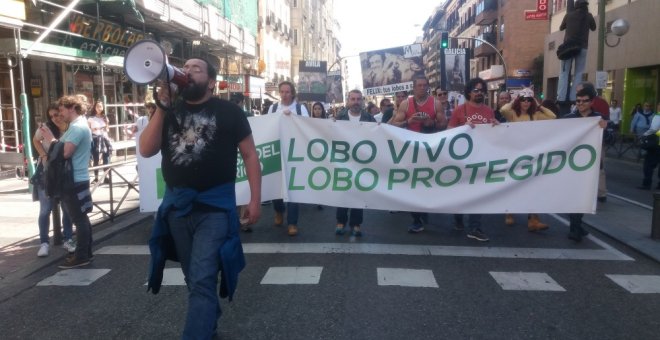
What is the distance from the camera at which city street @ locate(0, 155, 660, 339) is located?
13.7ft

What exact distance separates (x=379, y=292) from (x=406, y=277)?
53cm

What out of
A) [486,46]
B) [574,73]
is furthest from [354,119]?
[486,46]

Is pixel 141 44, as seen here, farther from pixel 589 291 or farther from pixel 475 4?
pixel 475 4

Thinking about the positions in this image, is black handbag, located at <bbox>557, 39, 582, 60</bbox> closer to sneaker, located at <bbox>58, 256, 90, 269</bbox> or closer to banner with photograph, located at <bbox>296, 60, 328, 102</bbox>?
sneaker, located at <bbox>58, 256, 90, 269</bbox>

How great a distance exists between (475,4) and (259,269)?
60.3 metres

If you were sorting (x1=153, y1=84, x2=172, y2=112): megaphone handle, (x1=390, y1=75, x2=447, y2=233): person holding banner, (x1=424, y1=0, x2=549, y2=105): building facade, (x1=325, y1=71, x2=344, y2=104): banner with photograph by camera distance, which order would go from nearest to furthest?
(x1=153, y1=84, x2=172, y2=112): megaphone handle → (x1=390, y1=75, x2=447, y2=233): person holding banner → (x1=325, y1=71, x2=344, y2=104): banner with photograph → (x1=424, y1=0, x2=549, y2=105): building facade

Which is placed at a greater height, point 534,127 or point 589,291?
point 534,127

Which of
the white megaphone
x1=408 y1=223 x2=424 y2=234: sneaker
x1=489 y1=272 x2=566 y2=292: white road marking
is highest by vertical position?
the white megaphone

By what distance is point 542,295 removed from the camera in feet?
16.0

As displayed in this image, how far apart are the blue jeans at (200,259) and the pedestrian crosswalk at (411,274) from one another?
1.78 metres

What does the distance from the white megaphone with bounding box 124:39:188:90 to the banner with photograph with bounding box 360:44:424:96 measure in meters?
10.7

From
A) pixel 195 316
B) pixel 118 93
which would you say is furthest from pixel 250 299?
pixel 118 93

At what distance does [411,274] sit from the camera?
5.49 meters

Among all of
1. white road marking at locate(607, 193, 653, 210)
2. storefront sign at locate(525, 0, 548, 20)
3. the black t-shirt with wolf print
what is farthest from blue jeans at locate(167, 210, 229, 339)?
storefront sign at locate(525, 0, 548, 20)
